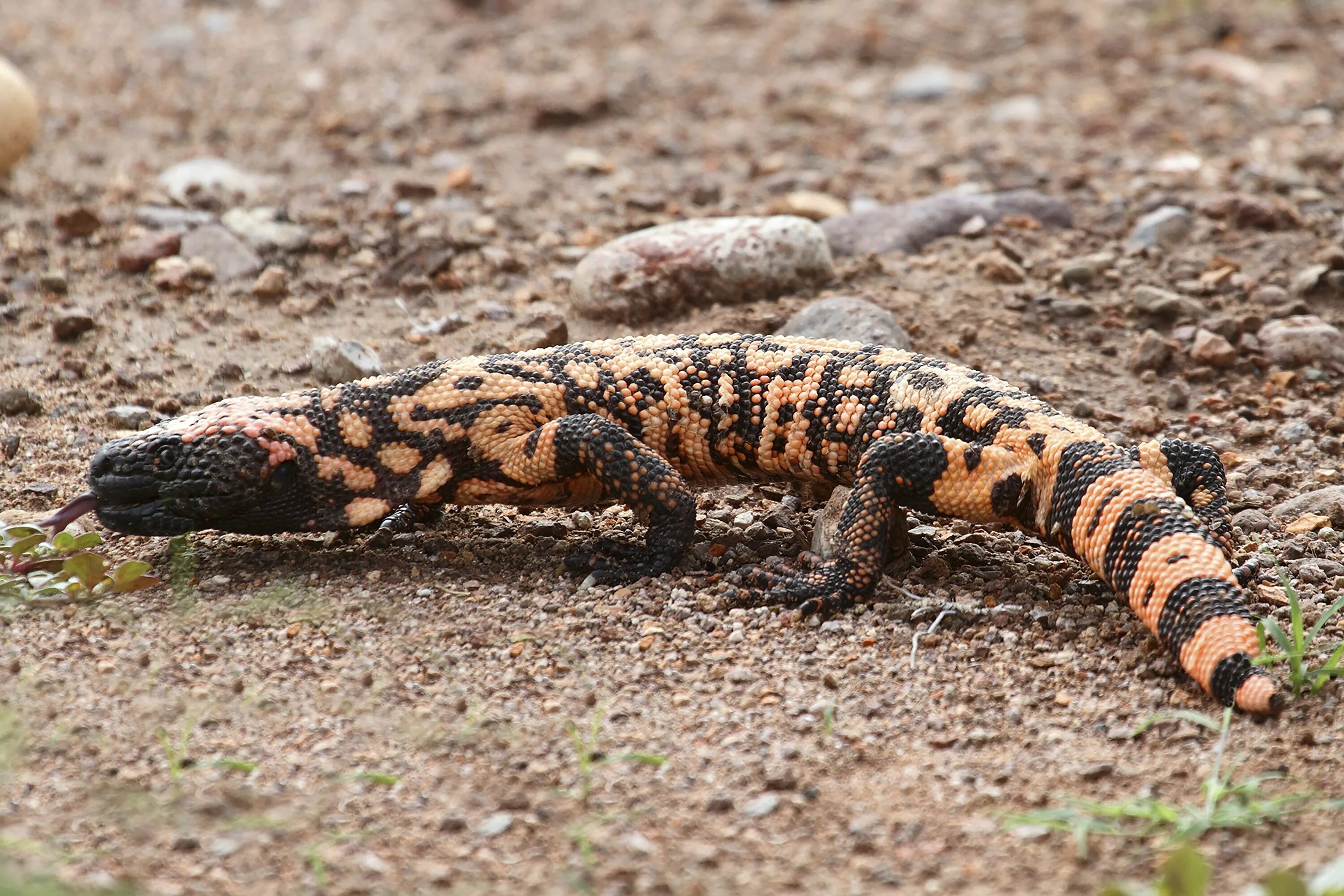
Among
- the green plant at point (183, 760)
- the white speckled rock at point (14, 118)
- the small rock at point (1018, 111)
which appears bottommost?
the green plant at point (183, 760)

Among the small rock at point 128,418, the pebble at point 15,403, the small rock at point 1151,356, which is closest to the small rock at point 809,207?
the small rock at point 1151,356

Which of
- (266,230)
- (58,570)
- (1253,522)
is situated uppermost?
(266,230)

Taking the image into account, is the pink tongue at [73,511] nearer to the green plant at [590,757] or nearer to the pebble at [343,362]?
the pebble at [343,362]

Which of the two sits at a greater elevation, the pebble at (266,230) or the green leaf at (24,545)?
the pebble at (266,230)

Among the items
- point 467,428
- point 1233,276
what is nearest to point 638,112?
point 1233,276

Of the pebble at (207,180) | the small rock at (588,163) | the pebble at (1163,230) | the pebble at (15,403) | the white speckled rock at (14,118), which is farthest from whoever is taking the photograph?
the small rock at (588,163)

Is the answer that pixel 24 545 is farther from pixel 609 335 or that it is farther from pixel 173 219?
pixel 173 219

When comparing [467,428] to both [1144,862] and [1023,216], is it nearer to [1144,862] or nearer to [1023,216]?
[1144,862]

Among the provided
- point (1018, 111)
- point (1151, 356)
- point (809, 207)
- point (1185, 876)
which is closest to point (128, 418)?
point (809, 207)
